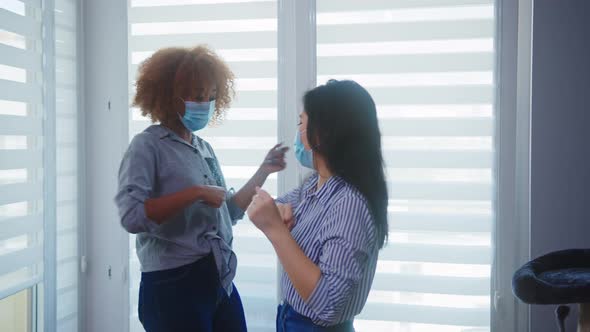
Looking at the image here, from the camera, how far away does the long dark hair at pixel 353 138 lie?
3.82ft

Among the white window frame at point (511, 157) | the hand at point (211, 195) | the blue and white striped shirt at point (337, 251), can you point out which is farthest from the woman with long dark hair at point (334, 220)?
the white window frame at point (511, 157)

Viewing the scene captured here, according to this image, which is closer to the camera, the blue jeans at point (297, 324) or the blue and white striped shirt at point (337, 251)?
the blue and white striped shirt at point (337, 251)

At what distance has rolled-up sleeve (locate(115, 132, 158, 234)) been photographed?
1474 mm

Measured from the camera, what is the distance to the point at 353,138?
46.3 inches

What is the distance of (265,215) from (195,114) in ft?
2.08

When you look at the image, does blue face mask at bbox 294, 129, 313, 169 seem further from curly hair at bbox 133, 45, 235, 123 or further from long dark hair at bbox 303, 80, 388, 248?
curly hair at bbox 133, 45, 235, 123

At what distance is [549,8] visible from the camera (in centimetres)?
208

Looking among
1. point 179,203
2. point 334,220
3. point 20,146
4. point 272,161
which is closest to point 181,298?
point 179,203

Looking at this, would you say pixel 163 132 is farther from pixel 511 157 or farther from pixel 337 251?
pixel 511 157

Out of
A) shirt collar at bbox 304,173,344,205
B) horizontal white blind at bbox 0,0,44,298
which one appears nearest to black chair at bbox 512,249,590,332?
shirt collar at bbox 304,173,344,205

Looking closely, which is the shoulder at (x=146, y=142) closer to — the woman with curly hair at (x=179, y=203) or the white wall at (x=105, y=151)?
the woman with curly hair at (x=179, y=203)

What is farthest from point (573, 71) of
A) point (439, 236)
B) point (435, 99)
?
point (439, 236)

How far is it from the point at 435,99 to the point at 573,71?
54 cm

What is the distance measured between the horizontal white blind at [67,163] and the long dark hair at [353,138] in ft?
5.25
